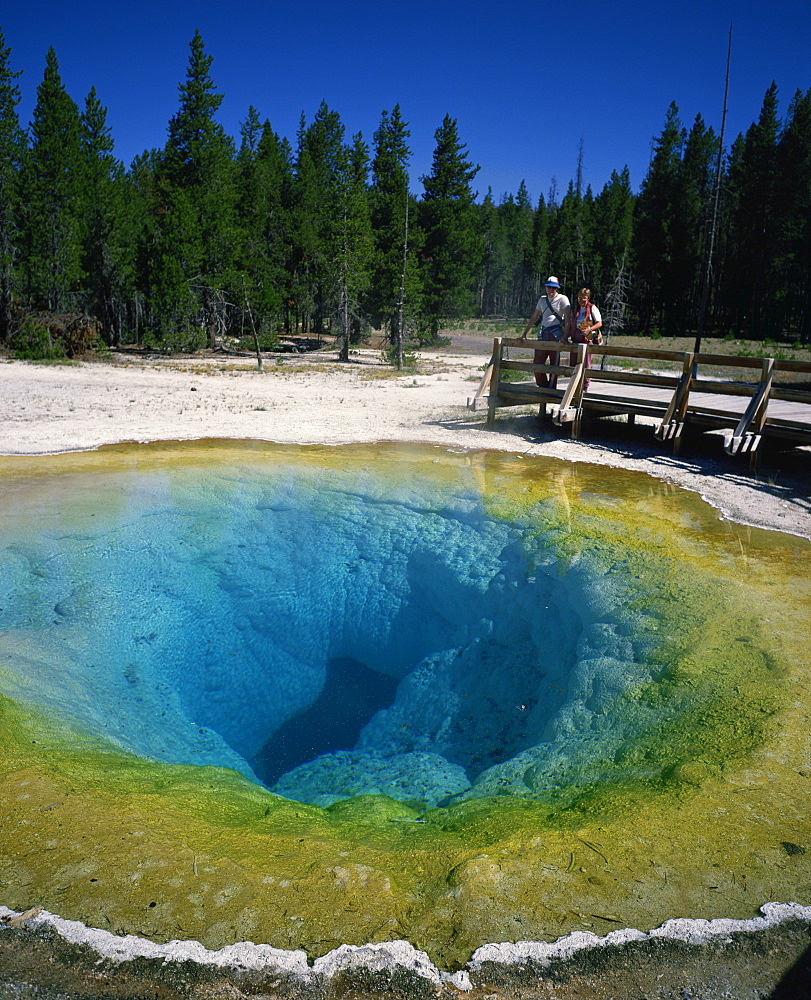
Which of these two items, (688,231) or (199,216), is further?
(688,231)

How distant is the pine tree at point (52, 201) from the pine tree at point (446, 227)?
14.5 m

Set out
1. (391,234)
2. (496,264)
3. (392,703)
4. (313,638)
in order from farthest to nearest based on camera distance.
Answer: (496,264) → (391,234) → (313,638) → (392,703)

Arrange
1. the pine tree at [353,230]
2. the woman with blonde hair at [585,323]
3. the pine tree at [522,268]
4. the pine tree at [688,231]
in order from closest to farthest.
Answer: the woman with blonde hair at [585,323] < the pine tree at [353,230] < the pine tree at [688,231] < the pine tree at [522,268]

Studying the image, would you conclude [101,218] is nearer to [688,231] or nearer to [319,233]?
[319,233]

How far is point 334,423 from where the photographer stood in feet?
40.9

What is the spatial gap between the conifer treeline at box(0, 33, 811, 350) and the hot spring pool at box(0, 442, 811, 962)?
17822 mm

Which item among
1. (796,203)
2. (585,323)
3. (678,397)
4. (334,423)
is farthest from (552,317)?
(796,203)

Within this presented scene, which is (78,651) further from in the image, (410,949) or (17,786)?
(410,949)

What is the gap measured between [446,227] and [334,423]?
77.4ft

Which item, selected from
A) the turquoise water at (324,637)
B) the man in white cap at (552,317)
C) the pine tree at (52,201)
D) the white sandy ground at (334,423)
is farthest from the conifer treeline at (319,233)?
the turquoise water at (324,637)

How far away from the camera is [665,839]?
10.2 ft

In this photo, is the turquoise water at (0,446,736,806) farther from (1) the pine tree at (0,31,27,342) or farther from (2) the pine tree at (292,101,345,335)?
(2) the pine tree at (292,101,345,335)

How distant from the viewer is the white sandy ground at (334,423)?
8.93 m

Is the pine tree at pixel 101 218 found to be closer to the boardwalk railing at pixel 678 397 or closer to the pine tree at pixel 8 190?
the pine tree at pixel 8 190
